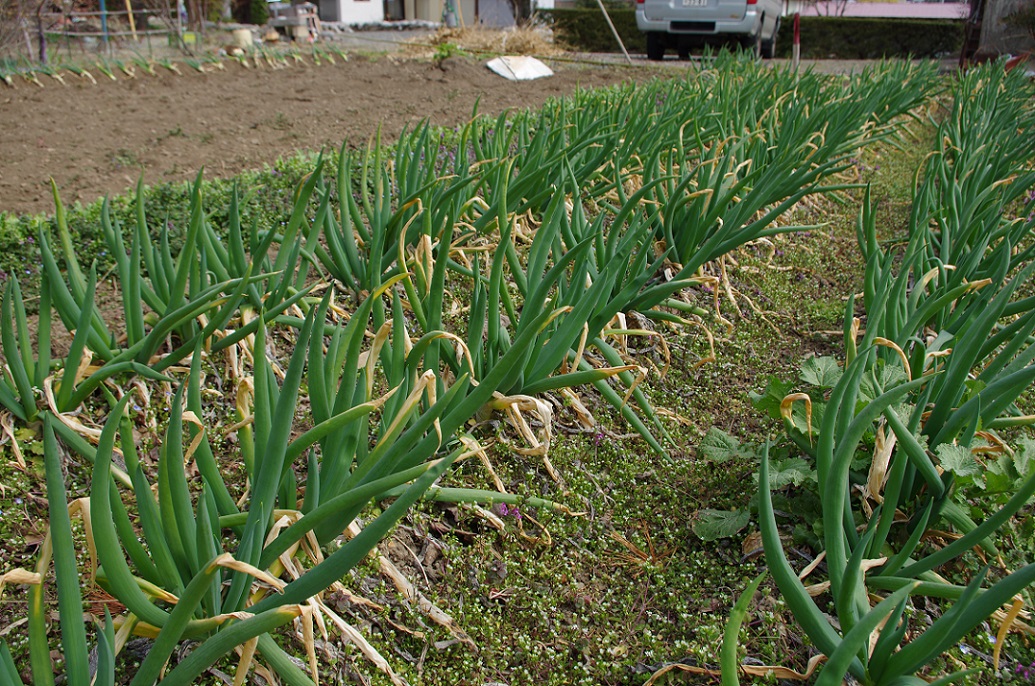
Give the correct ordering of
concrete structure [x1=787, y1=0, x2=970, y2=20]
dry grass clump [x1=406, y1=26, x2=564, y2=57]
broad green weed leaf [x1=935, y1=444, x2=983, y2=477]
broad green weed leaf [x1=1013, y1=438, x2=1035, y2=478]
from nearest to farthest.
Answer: broad green weed leaf [x1=935, y1=444, x2=983, y2=477] < broad green weed leaf [x1=1013, y1=438, x2=1035, y2=478] < dry grass clump [x1=406, y1=26, x2=564, y2=57] < concrete structure [x1=787, y1=0, x2=970, y2=20]

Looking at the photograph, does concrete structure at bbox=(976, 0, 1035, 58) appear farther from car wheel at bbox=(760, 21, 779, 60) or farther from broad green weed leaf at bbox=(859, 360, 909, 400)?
broad green weed leaf at bbox=(859, 360, 909, 400)

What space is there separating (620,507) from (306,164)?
2.74 m

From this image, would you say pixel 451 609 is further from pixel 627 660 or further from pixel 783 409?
pixel 783 409

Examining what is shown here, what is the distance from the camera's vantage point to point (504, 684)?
1441mm

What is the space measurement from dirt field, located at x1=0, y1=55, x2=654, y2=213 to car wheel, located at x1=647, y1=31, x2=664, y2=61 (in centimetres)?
439

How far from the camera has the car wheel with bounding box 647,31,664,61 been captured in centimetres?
1265

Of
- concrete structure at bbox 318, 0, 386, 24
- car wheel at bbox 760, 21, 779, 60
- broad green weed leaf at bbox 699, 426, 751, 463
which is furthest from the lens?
concrete structure at bbox 318, 0, 386, 24

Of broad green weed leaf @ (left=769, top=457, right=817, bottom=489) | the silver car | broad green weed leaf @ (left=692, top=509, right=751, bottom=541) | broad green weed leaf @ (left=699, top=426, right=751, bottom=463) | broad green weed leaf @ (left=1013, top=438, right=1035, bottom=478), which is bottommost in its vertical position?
broad green weed leaf @ (left=692, top=509, right=751, bottom=541)

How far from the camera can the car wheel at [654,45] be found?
1265 centimetres

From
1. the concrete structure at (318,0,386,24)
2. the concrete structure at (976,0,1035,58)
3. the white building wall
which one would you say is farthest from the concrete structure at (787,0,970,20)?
the concrete structure at (976,0,1035,58)

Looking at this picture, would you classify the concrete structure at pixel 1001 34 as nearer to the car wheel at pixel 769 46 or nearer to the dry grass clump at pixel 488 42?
the car wheel at pixel 769 46

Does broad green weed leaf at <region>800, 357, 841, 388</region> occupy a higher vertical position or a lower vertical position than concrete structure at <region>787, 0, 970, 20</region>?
lower

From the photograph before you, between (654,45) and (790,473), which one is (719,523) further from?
(654,45)

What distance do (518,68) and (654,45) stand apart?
4.56 metres
